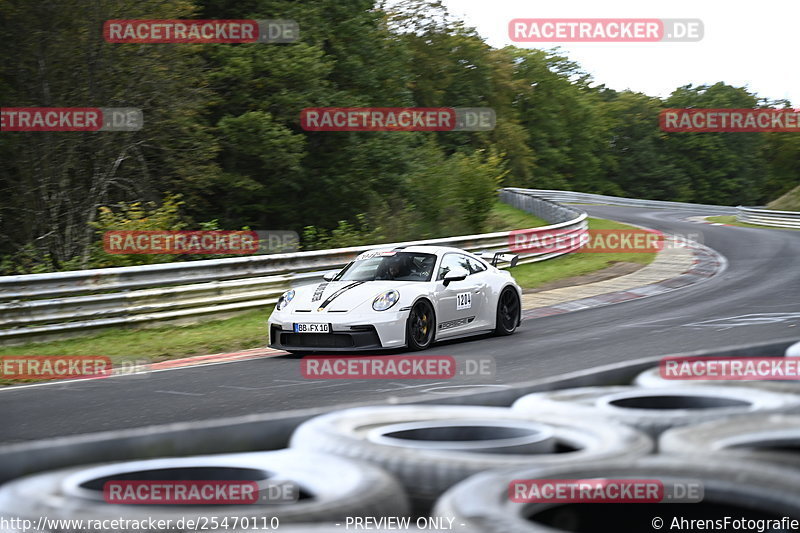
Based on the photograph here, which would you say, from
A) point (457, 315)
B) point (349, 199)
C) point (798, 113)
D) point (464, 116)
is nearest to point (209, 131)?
point (349, 199)

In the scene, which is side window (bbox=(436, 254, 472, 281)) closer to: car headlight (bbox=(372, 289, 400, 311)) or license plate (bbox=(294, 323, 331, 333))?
car headlight (bbox=(372, 289, 400, 311))

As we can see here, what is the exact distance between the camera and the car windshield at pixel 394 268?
12125 millimetres

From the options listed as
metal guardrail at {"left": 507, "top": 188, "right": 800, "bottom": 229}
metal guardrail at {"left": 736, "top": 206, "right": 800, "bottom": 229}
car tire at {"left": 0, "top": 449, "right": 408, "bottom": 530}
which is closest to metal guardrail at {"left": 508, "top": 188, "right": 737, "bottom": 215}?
metal guardrail at {"left": 507, "top": 188, "right": 800, "bottom": 229}

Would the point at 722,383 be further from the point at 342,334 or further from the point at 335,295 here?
the point at 335,295

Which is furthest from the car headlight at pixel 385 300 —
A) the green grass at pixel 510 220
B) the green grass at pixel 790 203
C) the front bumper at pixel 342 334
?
the green grass at pixel 790 203

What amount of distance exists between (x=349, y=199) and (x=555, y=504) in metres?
29.0

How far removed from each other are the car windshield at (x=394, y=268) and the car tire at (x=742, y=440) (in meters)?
8.08

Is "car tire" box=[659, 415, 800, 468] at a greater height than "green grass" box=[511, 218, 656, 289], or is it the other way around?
"car tire" box=[659, 415, 800, 468]

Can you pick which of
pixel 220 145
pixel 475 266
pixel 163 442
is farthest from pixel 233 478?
pixel 220 145

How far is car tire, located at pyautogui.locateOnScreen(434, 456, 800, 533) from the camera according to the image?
116 inches

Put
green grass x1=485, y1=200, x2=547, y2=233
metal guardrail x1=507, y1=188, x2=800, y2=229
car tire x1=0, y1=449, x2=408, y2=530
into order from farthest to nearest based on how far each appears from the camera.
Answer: metal guardrail x1=507, y1=188, x2=800, y2=229 < green grass x1=485, y1=200, x2=547, y2=233 < car tire x1=0, y1=449, x2=408, y2=530

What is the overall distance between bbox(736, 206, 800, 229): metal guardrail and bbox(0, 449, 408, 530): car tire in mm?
41787

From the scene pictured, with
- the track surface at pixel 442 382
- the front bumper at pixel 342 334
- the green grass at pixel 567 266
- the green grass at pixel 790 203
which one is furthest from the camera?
the green grass at pixel 790 203

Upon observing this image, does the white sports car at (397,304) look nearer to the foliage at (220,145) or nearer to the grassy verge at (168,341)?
the grassy verge at (168,341)
